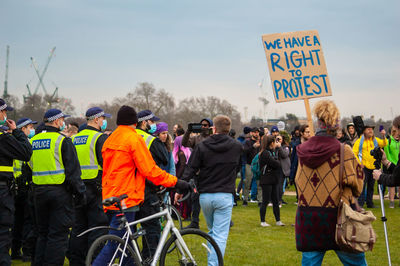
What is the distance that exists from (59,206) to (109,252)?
1.50m

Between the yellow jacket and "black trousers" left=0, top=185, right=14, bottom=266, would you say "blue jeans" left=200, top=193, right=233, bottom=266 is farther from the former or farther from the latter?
the yellow jacket

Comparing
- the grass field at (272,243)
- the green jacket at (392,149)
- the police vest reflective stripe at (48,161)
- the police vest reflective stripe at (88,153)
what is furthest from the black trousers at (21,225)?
the green jacket at (392,149)

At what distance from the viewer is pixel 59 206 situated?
679cm

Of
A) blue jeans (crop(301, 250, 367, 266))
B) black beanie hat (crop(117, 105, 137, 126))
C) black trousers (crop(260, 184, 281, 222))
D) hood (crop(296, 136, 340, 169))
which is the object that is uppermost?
black beanie hat (crop(117, 105, 137, 126))

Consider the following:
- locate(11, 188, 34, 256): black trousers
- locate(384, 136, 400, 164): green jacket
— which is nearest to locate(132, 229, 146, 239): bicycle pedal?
locate(11, 188, 34, 256): black trousers

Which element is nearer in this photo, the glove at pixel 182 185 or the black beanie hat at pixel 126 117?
the glove at pixel 182 185

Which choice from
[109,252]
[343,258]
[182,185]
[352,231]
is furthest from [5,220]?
[352,231]

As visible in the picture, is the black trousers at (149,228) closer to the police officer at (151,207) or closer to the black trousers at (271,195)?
the police officer at (151,207)

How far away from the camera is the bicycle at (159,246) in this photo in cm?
561

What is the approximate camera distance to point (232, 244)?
31.4 feet

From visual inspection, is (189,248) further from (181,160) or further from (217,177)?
(181,160)

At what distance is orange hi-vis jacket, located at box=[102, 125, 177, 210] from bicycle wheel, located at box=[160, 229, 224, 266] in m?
0.61

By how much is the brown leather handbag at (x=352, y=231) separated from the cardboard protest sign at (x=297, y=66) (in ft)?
11.5

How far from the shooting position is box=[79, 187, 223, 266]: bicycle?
5.61m
